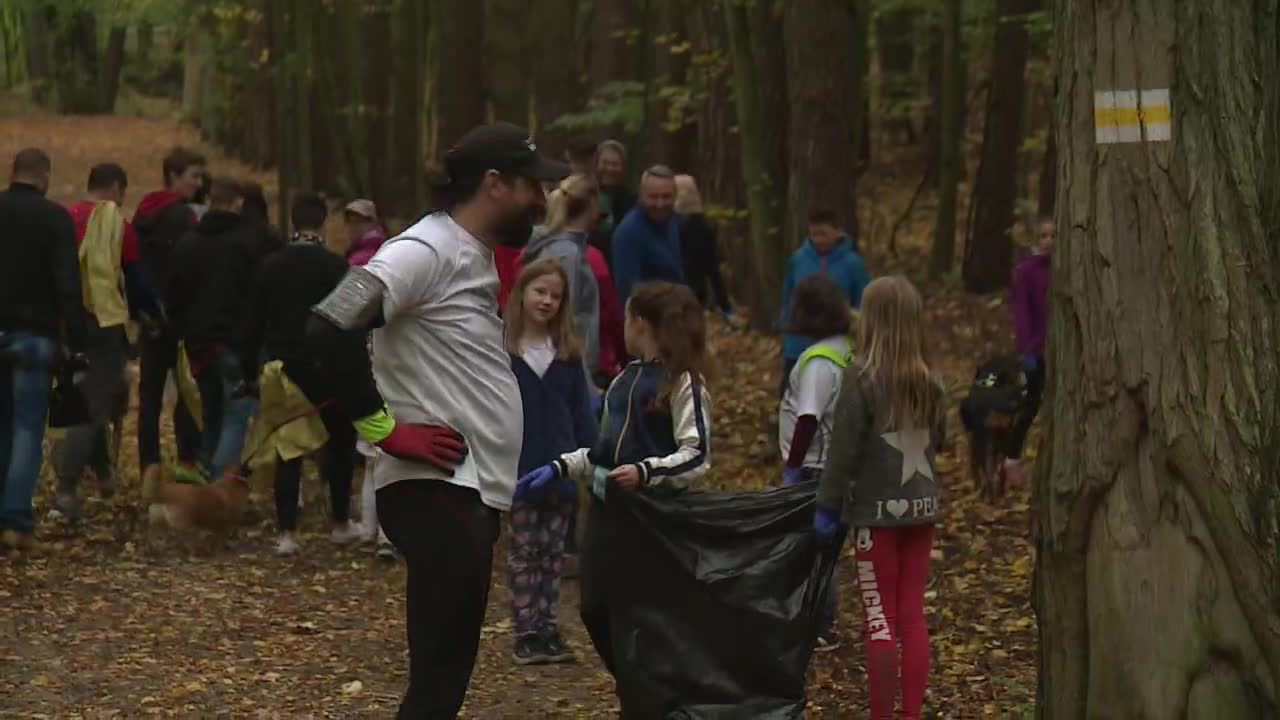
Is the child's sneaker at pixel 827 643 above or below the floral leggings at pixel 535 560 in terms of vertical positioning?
below

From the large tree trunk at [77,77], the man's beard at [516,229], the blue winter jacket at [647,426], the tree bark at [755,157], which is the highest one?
the large tree trunk at [77,77]

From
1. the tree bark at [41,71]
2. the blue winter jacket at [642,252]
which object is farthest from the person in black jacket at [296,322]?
the tree bark at [41,71]

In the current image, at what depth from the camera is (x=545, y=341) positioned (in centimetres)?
885

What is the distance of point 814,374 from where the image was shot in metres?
8.07

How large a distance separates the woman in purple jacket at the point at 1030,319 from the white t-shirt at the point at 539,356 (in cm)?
428

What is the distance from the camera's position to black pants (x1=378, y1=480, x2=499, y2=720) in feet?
18.2

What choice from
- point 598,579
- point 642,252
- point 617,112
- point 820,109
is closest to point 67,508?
point 642,252

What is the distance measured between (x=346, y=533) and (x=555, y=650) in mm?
3420

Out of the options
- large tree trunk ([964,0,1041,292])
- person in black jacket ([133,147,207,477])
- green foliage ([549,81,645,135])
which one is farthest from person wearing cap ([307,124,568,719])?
green foliage ([549,81,645,135])

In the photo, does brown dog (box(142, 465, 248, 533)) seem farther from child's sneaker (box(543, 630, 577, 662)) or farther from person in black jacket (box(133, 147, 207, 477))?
child's sneaker (box(543, 630, 577, 662))

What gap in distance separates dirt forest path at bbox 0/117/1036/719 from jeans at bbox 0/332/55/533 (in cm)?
34

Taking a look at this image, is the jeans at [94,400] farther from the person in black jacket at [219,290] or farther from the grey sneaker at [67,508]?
the person in black jacket at [219,290]

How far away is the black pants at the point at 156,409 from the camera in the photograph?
1305 centimetres

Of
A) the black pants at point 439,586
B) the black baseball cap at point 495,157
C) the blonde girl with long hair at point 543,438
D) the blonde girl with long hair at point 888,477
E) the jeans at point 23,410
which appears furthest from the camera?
the jeans at point 23,410
